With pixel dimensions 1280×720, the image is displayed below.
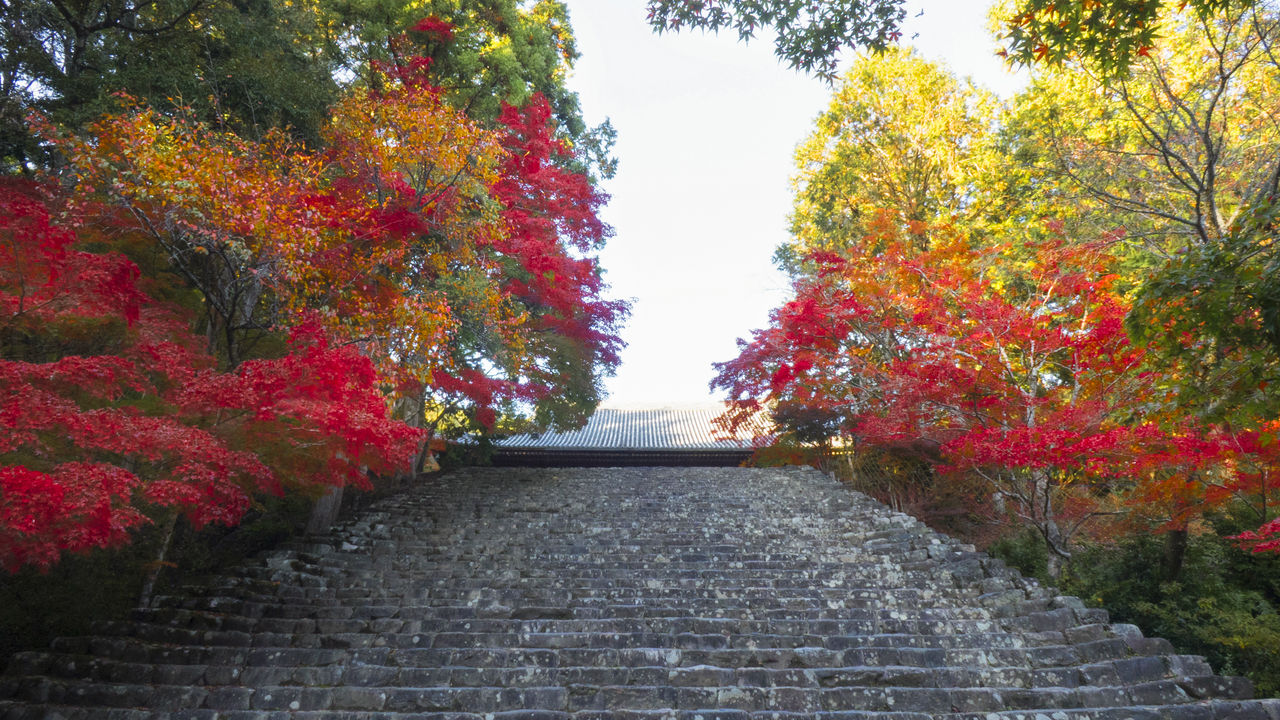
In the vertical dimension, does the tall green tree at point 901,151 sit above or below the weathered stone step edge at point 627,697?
above

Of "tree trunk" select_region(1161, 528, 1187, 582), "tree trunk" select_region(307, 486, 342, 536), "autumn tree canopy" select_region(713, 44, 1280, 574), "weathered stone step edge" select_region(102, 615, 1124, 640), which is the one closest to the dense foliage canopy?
"weathered stone step edge" select_region(102, 615, 1124, 640)

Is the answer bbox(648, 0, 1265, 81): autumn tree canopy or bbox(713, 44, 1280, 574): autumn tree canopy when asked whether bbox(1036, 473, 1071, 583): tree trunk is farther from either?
bbox(648, 0, 1265, 81): autumn tree canopy

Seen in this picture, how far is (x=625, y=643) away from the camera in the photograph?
5.20m

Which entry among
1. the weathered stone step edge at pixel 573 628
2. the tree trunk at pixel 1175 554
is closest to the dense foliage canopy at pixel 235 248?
the weathered stone step edge at pixel 573 628

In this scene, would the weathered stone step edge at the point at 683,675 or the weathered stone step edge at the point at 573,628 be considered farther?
the weathered stone step edge at the point at 573,628

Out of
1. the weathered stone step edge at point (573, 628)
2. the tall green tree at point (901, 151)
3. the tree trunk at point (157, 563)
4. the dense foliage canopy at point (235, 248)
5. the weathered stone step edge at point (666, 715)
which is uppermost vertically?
the tall green tree at point (901, 151)

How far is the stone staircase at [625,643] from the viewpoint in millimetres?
4293

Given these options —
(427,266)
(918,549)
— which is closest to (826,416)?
(918,549)

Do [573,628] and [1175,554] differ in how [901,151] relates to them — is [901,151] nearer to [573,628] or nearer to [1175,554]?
[1175,554]

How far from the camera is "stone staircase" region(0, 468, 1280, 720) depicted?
14.1ft

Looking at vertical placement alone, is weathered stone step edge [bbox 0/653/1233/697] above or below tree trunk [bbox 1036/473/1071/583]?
below

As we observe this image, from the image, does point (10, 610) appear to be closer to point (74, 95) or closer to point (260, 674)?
point (260, 674)

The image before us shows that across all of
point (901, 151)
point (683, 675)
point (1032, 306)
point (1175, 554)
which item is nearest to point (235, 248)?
point (683, 675)

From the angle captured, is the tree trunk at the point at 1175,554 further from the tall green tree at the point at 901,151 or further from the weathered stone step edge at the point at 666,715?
the tall green tree at the point at 901,151
